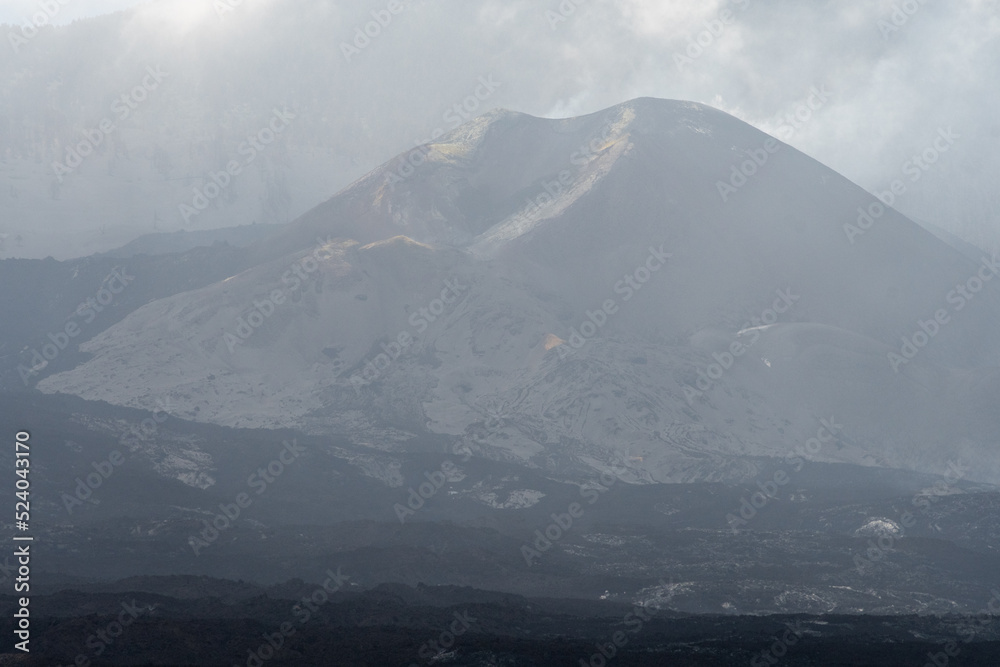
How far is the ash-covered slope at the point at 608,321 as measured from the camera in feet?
331

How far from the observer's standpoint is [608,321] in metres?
120

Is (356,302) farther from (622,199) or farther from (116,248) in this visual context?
(116,248)

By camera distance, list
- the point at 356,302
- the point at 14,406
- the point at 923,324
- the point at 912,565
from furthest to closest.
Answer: the point at 923,324 → the point at 356,302 → the point at 14,406 → the point at 912,565

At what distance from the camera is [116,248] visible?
565ft

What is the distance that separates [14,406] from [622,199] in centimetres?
7855

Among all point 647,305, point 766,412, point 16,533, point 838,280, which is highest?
point 838,280

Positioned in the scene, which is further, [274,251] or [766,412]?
[274,251]

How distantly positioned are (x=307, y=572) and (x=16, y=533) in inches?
757

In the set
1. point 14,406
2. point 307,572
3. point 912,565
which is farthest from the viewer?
point 14,406

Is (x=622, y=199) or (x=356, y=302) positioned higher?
(x=622, y=199)

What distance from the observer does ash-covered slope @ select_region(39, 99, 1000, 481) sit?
101m

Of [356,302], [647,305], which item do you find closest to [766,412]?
[647,305]

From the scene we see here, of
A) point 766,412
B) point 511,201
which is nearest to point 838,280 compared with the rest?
point 766,412

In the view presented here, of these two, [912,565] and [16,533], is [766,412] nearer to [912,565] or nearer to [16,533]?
[912,565]
